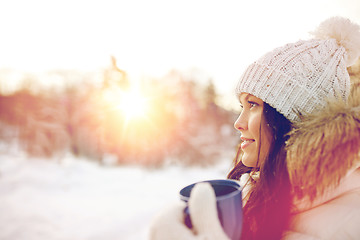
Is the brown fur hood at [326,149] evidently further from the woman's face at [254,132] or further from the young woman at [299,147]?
the woman's face at [254,132]

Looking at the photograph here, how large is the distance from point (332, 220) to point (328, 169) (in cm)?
18

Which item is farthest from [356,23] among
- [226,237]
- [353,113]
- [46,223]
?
[46,223]

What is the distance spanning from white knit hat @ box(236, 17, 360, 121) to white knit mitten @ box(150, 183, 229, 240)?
63cm

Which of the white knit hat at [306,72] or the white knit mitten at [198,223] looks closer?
the white knit mitten at [198,223]

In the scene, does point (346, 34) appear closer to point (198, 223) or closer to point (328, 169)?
point (328, 169)

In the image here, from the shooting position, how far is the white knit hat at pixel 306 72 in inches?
38.4

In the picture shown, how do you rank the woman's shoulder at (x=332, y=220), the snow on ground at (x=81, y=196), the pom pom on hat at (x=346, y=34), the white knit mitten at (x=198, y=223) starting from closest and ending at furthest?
the white knit mitten at (x=198, y=223)
the woman's shoulder at (x=332, y=220)
the pom pom on hat at (x=346, y=34)
the snow on ground at (x=81, y=196)

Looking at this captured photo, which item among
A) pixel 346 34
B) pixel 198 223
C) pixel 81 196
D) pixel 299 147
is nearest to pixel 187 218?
pixel 198 223

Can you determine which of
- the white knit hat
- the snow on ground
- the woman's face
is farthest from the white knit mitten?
the snow on ground

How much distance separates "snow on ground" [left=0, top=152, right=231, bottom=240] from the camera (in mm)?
2732

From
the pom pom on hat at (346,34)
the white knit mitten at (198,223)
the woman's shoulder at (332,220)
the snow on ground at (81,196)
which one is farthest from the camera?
the snow on ground at (81,196)

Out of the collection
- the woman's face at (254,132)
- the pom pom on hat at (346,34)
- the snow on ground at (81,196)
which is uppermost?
the pom pom on hat at (346,34)

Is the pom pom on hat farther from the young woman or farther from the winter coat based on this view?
the winter coat

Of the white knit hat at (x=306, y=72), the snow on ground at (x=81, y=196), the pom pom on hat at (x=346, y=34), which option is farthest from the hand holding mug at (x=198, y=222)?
the snow on ground at (x=81, y=196)
